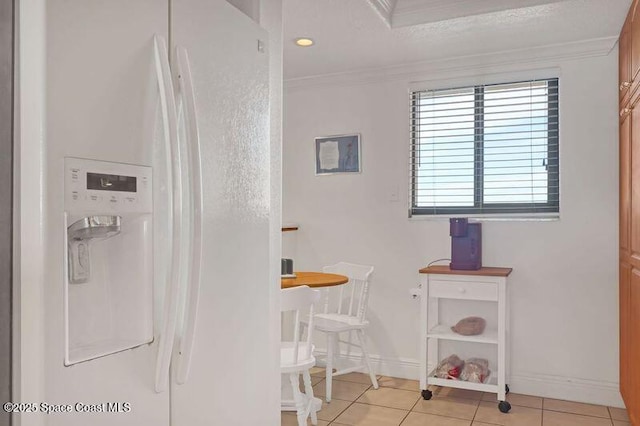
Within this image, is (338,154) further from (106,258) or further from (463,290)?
(106,258)

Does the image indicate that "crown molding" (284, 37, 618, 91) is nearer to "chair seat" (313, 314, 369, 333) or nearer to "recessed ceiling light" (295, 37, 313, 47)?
"recessed ceiling light" (295, 37, 313, 47)

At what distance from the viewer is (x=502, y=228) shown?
357 cm

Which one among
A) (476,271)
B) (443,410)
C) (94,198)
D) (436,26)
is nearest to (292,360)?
(443,410)

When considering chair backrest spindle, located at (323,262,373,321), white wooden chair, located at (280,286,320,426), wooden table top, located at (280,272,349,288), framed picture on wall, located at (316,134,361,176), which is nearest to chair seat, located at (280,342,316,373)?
white wooden chair, located at (280,286,320,426)

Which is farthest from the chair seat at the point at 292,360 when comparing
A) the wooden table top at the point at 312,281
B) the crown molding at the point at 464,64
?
the crown molding at the point at 464,64

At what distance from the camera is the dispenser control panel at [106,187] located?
3.52ft

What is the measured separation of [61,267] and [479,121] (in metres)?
3.18

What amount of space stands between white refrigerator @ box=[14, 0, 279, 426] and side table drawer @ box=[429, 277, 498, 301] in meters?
1.94

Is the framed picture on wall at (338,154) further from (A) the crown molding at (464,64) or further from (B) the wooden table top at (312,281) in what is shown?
(B) the wooden table top at (312,281)

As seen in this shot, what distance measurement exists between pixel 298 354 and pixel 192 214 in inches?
68.3

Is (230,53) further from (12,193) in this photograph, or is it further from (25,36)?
(12,193)

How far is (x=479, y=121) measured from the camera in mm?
3686

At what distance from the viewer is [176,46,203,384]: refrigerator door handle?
1.31 meters

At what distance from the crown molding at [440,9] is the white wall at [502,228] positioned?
77cm
